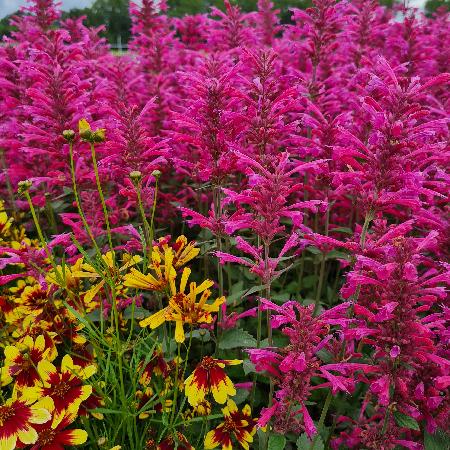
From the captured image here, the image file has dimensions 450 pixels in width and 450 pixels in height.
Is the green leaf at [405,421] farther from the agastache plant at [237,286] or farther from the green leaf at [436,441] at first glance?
the green leaf at [436,441]

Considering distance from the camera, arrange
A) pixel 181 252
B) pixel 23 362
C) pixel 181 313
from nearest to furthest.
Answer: pixel 181 313, pixel 23 362, pixel 181 252

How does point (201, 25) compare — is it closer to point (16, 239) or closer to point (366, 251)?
point (16, 239)

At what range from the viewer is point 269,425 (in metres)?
2.35

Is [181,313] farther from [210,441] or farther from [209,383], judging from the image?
[210,441]

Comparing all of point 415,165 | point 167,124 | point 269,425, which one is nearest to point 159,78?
point 167,124

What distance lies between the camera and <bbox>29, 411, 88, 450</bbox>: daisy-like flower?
2.20 m

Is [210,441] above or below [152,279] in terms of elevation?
below

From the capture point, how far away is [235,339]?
9.46ft

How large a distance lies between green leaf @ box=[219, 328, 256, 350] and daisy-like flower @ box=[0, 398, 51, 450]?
1.11m

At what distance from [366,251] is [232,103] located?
1.40 m

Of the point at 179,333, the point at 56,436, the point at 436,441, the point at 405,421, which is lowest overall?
the point at 436,441

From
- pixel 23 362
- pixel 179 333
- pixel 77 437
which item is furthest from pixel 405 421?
pixel 23 362

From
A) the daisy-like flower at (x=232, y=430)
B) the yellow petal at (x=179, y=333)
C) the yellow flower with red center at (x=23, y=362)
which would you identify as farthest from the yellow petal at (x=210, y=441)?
the yellow flower with red center at (x=23, y=362)

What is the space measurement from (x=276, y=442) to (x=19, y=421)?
1218mm
